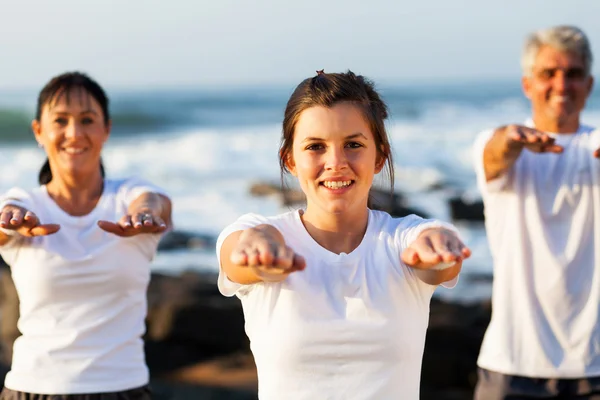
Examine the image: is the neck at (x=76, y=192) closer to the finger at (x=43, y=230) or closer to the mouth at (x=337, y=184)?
the finger at (x=43, y=230)

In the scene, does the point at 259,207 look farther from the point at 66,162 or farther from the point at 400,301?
the point at 400,301

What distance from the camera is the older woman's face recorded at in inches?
151

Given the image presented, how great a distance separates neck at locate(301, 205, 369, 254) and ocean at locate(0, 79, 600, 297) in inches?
15.7

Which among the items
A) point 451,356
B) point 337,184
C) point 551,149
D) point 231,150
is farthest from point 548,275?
point 231,150

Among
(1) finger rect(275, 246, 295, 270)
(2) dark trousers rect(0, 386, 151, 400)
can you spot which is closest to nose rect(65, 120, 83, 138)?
(2) dark trousers rect(0, 386, 151, 400)

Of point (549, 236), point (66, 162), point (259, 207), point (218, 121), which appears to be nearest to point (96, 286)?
point (66, 162)

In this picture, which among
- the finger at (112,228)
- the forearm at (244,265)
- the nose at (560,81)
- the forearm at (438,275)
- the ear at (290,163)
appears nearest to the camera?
the forearm at (244,265)

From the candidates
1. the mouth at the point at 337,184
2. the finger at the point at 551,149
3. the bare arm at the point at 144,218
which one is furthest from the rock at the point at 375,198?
the finger at the point at 551,149

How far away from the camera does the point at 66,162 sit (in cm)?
384

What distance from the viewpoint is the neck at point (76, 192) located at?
378 centimetres

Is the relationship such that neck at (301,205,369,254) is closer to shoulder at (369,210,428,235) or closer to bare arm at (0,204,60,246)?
shoulder at (369,210,428,235)

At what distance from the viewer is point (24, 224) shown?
3.39m

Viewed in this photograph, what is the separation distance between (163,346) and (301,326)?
4.73 meters

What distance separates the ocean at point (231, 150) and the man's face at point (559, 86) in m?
0.89
